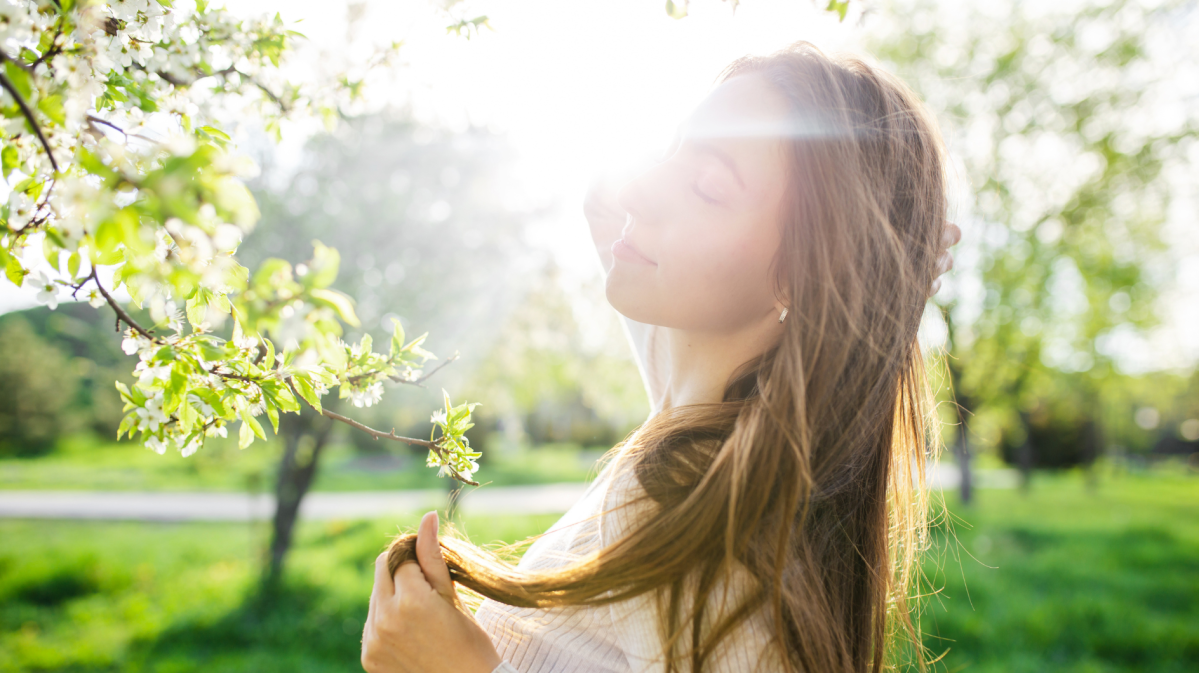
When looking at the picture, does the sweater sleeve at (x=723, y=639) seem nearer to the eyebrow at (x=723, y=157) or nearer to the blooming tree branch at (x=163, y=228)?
the blooming tree branch at (x=163, y=228)

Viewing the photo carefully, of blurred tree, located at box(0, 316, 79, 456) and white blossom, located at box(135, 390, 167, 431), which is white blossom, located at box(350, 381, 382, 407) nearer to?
white blossom, located at box(135, 390, 167, 431)

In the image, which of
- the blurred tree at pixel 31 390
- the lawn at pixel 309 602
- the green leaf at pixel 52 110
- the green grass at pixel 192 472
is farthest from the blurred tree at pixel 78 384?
the green leaf at pixel 52 110

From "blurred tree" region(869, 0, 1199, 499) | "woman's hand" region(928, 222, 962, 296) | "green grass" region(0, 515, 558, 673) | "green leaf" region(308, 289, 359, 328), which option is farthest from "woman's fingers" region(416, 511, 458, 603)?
"blurred tree" region(869, 0, 1199, 499)

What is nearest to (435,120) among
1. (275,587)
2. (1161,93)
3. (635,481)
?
(275,587)

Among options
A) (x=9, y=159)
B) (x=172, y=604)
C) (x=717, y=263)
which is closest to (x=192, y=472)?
(x=172, y=604)

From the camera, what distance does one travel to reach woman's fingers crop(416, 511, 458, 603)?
1.17 meters

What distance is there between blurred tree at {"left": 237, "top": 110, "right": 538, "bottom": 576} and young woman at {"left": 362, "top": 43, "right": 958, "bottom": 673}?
15.9ft

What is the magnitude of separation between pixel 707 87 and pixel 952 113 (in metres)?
10.6

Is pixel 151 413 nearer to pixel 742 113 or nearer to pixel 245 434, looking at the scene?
pixel 245 434

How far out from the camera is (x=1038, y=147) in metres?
Answer: 10.1

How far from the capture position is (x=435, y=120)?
21.9 ft

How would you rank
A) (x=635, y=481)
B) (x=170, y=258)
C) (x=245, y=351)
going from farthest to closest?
(x=635, y=481)
(x=245, y=351)
(x=170, y=258)

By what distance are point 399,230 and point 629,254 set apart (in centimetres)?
557

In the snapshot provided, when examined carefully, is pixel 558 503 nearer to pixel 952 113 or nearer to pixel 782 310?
pixel 952 113
